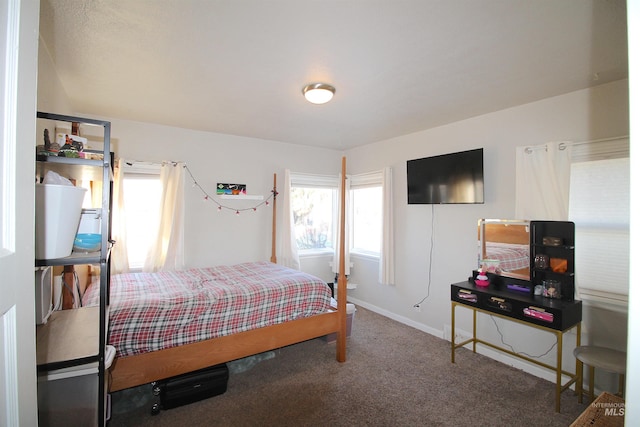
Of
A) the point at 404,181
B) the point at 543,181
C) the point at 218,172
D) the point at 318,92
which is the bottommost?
the point at 543,181

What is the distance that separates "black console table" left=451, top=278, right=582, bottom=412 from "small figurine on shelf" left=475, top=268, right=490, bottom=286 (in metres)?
0.05

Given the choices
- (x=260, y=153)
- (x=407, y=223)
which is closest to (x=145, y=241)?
(x=260, y=153)

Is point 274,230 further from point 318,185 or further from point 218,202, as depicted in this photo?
point 318,185

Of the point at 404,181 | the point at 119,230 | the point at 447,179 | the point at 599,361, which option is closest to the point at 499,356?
the point at 599,361

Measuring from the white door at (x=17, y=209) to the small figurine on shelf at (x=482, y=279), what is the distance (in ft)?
10.4

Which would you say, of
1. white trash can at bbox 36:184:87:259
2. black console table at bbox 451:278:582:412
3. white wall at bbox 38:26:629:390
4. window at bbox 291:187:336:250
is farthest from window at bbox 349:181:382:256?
white trash can at bbox 36:184:87:259

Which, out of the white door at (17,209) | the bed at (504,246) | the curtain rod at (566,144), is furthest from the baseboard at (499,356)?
the white door at (17,209)

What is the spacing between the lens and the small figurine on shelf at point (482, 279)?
9.57 ft

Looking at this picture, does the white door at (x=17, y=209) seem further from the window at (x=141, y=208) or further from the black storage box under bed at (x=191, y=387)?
the window at (x=141, y=208)

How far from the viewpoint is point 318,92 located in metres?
2.42

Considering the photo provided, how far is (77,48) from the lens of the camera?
190cm

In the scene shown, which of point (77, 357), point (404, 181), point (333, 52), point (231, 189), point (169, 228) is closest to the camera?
point (77, 357)

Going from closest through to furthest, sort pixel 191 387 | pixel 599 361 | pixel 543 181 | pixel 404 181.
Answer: pixel 599 361 → pixel 191 387 → pixel 543 181 → pixel 404 181

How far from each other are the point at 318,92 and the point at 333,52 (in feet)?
1.68
